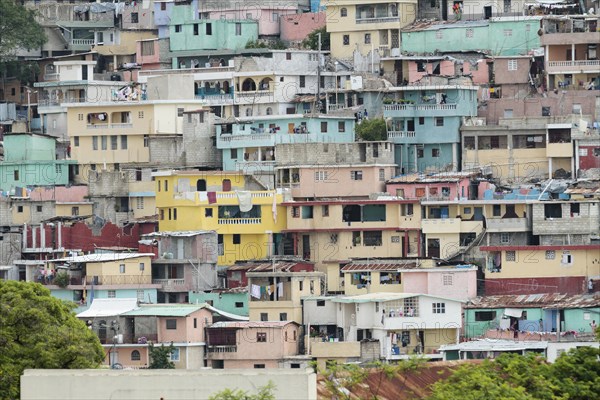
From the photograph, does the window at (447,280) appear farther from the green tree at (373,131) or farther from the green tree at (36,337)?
the green tree at (36,337)

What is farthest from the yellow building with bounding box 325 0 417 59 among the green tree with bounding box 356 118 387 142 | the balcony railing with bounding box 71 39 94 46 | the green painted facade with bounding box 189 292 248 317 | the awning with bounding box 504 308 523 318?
the awning with bounding box 504 308 523 318

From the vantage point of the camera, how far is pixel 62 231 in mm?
71312

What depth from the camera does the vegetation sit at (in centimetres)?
→ 4644

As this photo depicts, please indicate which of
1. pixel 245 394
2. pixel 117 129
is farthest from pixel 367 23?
pixel 245 394

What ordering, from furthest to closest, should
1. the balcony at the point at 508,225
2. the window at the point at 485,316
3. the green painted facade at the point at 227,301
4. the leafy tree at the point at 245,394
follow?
the balcony at the point at 508,225 → the green painted facade at the point at 227,301 → the window at the point at 485,316 → the leafy tree at the point at 245,394

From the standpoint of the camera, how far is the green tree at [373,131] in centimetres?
7244

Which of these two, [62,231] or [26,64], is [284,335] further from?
[26,64]

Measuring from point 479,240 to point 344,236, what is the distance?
11.9ft

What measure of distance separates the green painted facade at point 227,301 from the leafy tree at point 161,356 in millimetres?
3255

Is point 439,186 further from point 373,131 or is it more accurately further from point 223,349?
point 223,349

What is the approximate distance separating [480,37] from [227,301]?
44.0 feet

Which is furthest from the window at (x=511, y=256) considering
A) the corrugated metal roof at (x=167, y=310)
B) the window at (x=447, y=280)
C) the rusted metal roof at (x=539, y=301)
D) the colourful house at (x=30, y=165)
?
the colourful house at (x=30, y=165)

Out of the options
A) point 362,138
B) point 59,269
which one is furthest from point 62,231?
point 362,138

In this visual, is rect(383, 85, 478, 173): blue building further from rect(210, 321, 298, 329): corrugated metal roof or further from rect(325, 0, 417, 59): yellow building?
rect(210, 321, 298, 329): corrugated metal roof
